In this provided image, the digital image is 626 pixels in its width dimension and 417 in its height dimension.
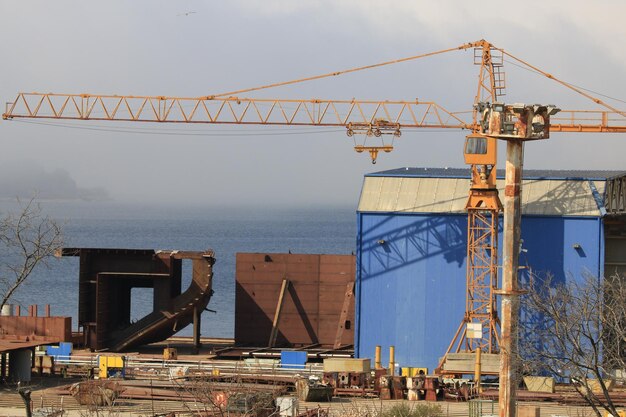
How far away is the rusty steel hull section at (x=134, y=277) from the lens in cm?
5719

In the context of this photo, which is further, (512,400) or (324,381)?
(324,381)

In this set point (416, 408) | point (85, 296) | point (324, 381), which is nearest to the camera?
point (416, 408)

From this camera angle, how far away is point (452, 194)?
53875mm

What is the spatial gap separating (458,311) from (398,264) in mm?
3121

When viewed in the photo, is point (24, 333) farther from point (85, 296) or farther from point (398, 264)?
point (398, 264)

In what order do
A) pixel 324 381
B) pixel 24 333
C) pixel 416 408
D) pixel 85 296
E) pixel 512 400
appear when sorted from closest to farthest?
1. pixel 512 400
2. pixel 416 408
3. pixel 324 381
4. pixel 24 333
5. pixel 85 296

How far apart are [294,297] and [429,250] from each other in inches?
370

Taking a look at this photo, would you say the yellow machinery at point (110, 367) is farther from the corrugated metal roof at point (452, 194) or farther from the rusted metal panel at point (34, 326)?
the corrugated metal roof at point (452, 194)

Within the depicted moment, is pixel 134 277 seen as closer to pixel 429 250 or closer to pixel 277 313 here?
pixel 277 313

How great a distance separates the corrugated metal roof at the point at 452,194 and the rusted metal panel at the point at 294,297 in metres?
6.32

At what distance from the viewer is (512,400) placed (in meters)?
35.1

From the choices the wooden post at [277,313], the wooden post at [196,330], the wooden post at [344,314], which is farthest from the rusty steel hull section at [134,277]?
the wooden post at [344,314]

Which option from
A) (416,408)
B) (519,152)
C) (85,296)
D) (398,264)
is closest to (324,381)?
(416,408)

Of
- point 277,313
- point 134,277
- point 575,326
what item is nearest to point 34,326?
point 134,277
